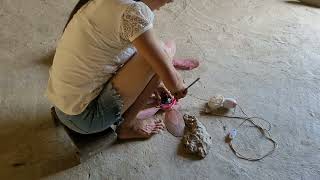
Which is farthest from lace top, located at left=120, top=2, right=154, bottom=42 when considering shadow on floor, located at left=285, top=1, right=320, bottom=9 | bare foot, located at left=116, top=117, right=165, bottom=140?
shadow on floor, located at left=285, top=1, right=320, bottom=9

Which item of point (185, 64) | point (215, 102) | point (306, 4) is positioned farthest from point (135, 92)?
point (306, 4)

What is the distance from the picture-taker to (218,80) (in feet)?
6.10

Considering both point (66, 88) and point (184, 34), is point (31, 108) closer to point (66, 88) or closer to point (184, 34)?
point (66, 88)

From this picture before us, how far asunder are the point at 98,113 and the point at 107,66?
0.52ft

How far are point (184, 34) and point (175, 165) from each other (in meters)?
0.82

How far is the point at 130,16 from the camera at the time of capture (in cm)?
122

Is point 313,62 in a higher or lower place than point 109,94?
lower

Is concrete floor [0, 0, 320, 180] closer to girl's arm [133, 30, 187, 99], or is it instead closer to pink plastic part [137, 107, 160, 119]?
pink plastic part [137, 107, 160, 119]

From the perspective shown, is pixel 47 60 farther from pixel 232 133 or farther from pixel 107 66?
pixel 232 133

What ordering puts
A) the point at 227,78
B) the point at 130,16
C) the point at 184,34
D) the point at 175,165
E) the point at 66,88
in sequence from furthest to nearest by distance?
1. the point at 184,34
2. the point at 227,78
3. the point at 175,165
4. the point at 66,88
5. the point at 130,16

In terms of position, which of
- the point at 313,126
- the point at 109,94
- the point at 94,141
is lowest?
the point at 313,126

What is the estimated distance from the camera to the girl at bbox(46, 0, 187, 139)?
1.24 metres

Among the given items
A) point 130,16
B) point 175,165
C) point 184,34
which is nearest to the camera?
point 130,16

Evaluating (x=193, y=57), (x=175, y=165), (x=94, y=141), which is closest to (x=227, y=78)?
(x=193, y=57)
